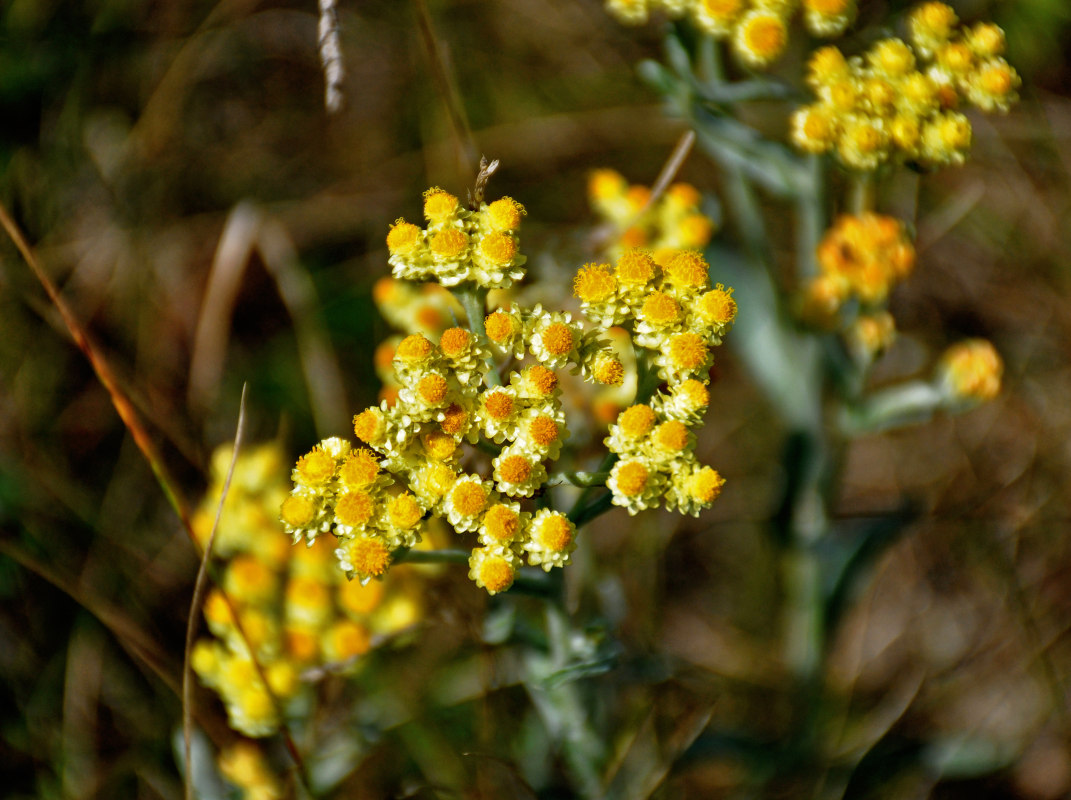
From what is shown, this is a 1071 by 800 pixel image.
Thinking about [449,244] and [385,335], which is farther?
[385,335]

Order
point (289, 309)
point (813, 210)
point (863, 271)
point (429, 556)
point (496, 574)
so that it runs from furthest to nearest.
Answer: point (289, 309), point (813, 210), point (863, 271), point (429, 556), point (496, 574)

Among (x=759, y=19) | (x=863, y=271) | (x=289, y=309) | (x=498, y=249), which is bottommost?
(x=289, y=309)

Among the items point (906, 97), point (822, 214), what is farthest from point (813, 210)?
point (906, 97)

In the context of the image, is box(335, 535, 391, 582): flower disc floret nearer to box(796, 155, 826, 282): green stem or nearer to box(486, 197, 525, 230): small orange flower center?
box(486, 197, 525, 230): small orange flower center

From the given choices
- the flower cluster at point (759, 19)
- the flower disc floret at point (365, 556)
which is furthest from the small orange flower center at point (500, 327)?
the flower cluster at point (759, 19)

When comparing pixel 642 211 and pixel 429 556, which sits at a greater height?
pixel 642 211

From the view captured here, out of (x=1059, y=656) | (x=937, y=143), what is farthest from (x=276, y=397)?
(x=1059, y=656)

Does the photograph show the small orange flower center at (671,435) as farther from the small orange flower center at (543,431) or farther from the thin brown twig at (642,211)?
the thin brown twig at (642,211)

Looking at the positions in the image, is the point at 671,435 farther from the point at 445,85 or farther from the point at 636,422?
the point at 445,85

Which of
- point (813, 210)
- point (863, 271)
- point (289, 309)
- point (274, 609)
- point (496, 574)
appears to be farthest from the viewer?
point (289, 309)

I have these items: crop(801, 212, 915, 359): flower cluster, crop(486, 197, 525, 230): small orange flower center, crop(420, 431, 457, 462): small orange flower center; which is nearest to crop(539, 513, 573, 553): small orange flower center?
crop(420, 431, 457, 462): small orange flower center
